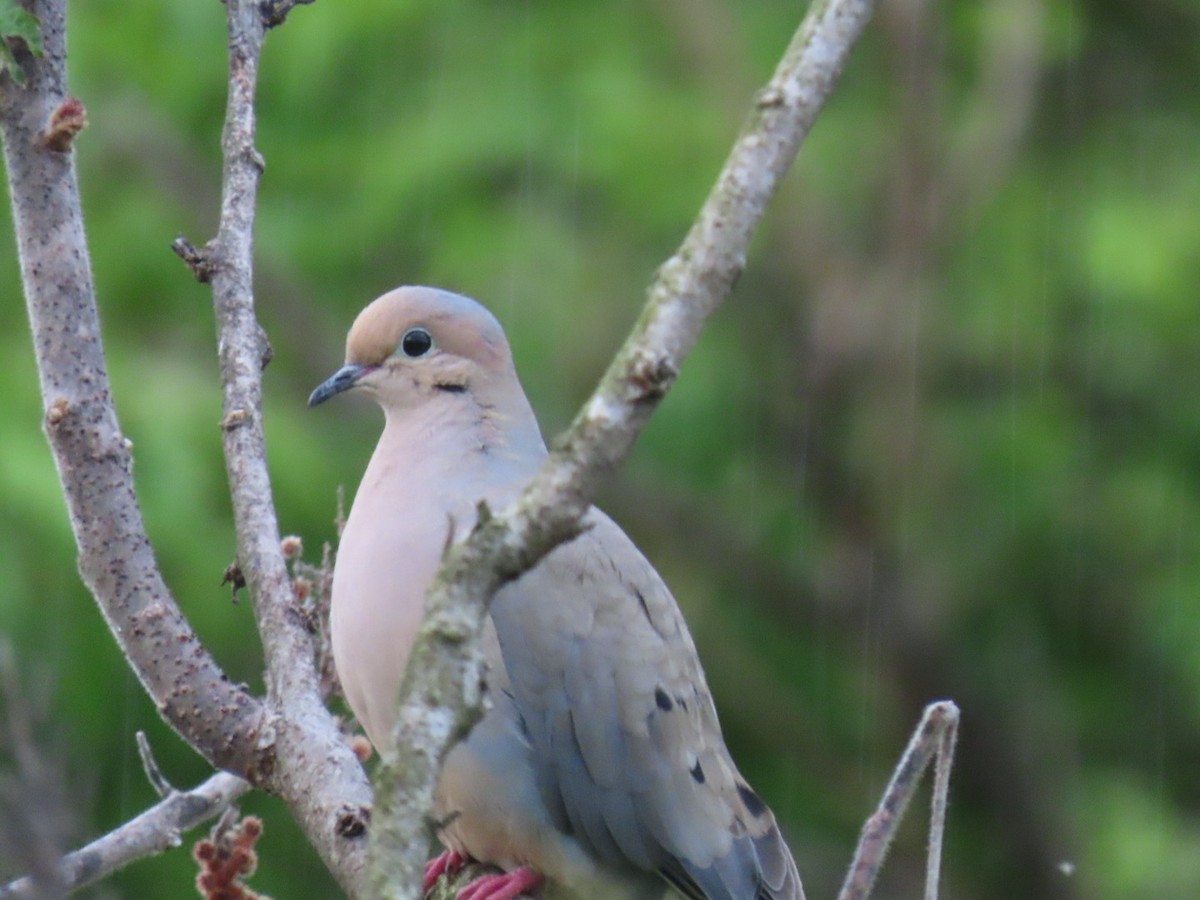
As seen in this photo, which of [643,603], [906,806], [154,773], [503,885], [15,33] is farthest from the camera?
[643,603]

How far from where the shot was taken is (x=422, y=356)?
2.96 metres

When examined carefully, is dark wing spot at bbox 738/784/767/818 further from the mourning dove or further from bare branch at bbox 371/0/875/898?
bare branch at bbox 371/0/875/898

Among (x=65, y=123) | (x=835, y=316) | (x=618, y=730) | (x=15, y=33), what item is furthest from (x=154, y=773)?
(x=835, y=316)

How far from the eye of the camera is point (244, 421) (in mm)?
2320

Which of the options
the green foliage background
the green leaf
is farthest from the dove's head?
the green foliage background

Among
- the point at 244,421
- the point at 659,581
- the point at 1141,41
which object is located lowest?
the point at 659,581

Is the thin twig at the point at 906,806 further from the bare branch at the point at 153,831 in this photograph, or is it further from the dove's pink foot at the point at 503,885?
the bare branch at the point at 153,831

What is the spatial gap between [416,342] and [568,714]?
0.74 metres

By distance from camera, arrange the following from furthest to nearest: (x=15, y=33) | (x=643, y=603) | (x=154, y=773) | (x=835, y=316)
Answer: (x=835, y=316)
(x=643, y=603)
(x=154, y=773)
(x=15, y=33)

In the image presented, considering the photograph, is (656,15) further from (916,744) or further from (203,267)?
(916,744)

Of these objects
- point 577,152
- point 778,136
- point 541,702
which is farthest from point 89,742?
point 778,136

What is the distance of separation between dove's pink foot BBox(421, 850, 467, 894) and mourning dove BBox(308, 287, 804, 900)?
52 mm

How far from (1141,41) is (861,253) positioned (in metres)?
1.42

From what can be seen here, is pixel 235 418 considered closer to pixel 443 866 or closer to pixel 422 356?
pixel 422 356
